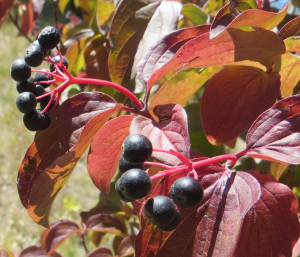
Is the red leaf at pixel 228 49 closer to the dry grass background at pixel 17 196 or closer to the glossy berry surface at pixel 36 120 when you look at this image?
the glossy berry surface at pixel 36 120

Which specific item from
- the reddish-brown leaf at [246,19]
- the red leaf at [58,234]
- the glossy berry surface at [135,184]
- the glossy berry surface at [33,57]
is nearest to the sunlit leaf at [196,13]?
the reddish-brown leaf at [246,19]

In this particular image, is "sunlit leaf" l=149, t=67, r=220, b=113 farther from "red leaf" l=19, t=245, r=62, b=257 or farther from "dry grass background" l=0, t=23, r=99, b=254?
"dry grass background" l=0, t=23, r=99, b=254

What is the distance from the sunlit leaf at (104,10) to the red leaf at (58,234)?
0.86 metres

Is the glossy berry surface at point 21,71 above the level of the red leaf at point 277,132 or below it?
above

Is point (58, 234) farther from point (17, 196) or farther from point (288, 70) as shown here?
point (17, 196)

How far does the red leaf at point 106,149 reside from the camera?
2.24 feet

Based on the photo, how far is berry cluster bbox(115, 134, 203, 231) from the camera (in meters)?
0.49

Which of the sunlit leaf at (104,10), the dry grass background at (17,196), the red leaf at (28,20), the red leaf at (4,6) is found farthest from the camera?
the dry grass background at (17,196)

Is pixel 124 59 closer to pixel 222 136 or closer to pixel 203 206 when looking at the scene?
pixel 222 136

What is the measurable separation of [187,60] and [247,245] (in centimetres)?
37

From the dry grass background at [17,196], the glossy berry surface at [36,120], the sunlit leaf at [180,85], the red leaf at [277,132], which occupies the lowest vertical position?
the dry grass background at [17,196]

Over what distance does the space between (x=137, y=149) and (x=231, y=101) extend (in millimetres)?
291

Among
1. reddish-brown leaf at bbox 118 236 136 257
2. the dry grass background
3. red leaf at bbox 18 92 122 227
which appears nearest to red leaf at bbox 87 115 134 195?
red leaf at bbox 18 92 122 227

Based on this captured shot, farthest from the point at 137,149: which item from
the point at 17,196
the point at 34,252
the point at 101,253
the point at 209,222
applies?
the point at 17,196
